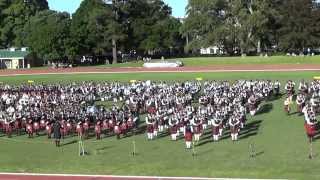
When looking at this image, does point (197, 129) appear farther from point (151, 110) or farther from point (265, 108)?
point (265, 108)

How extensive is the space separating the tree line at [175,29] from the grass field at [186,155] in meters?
45.8

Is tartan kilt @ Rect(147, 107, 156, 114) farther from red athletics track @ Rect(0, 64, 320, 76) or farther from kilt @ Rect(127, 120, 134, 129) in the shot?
red athletics track @ Rect(0, 64, 320, 76)

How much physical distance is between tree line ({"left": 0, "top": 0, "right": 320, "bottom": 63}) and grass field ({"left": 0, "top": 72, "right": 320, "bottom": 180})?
45.8 metres

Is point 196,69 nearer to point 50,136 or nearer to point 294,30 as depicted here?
point 294,30

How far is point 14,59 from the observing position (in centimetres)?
8375

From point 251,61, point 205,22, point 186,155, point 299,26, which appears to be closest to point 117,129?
point 186,155

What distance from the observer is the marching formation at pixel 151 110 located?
2722cm

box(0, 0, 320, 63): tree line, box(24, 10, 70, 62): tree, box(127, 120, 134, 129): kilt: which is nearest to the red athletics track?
box(24, 10, 70, 62): tree

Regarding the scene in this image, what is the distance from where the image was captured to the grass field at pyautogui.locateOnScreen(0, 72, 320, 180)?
19941 millimetres

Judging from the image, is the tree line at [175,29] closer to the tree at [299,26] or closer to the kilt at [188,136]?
the tree at [299,26]

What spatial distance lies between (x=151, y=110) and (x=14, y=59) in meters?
55.2

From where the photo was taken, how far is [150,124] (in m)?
27.8

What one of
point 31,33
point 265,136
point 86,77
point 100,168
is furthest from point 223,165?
point 31,33

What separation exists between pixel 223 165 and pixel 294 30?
62.4 meters
